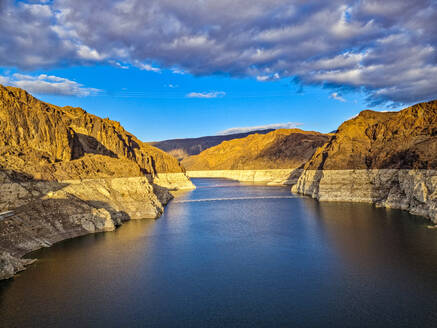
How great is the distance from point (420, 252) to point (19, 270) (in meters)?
37.6

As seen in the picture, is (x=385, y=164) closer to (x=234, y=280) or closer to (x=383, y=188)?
(x=383, y=188)

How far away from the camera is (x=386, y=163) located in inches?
2640

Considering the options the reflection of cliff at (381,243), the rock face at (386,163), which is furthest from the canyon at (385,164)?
the reflection of cliff at (381,243)

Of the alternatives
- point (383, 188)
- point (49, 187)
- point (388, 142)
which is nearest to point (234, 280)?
point (49, 187)

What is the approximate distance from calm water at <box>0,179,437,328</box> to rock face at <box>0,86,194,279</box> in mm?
2618

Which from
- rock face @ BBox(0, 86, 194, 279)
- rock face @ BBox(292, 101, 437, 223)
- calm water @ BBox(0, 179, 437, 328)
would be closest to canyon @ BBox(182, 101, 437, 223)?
rock face @ BBox(292, 101, 437, 223)

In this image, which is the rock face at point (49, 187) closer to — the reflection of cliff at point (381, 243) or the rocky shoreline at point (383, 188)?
the reflection of cliff at point (381, 243)

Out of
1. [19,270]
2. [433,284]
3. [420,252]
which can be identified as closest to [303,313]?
[433,284]

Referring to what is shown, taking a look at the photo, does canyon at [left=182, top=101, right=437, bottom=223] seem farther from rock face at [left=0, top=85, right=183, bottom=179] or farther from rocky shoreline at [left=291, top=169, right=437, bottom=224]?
rock face at [left=0, top=85, right=183, bottom=179]

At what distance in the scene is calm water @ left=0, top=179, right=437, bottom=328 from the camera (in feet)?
64.9

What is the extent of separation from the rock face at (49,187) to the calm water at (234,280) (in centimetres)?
262

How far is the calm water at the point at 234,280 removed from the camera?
19.8m

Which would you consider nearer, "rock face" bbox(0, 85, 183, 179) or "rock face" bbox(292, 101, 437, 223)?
"rock face" bbox(0, 85, 183, 179)

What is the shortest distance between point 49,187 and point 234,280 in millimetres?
29880
